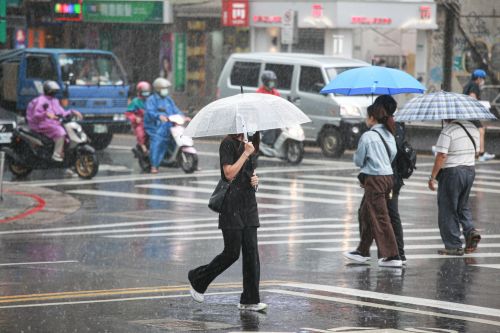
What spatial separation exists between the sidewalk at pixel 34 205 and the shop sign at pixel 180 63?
2443 centimetres

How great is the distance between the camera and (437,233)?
1677cm

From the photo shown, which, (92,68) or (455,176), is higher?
(92,68)

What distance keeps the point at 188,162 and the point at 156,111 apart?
1219 millimetres

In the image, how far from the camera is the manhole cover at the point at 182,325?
1014 cm

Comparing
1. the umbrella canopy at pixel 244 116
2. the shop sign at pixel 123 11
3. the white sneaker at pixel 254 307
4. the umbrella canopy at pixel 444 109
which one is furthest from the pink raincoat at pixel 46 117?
the shop sign at pixel 123 11

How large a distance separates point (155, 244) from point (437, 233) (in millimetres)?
3611

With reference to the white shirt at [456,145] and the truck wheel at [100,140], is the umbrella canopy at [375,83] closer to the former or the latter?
the white shirt at [456,145]

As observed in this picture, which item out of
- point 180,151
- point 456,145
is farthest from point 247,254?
point 180,151

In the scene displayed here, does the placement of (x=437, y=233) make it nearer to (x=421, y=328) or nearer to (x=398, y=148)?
(x=398, y=148)

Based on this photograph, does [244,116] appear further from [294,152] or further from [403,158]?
[294,152]

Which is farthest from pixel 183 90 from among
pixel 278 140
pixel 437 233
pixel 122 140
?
pixel 437 233

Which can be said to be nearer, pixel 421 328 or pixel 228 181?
pixel 421 328

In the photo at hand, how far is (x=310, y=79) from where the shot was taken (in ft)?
94.0

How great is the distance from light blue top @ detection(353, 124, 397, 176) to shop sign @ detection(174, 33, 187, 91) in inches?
1322
